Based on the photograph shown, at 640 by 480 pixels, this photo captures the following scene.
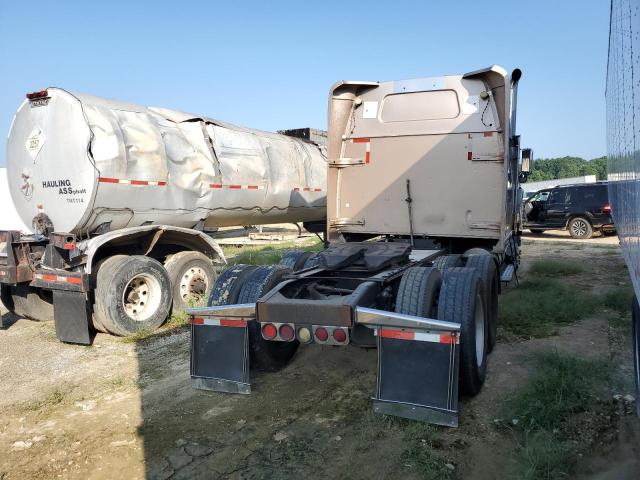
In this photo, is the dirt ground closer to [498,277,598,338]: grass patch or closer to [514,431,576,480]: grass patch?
[514,431,576,480]: grass patch

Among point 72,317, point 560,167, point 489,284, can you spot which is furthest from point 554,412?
point 560,167

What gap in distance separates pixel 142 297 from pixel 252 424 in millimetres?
3592

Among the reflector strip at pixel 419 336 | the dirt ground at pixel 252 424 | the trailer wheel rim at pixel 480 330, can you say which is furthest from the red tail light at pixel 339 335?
the trailer wheel rim at pixel 480 330

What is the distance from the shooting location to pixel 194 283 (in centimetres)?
789

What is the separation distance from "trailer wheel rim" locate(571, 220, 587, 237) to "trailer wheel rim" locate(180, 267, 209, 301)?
14.9 m

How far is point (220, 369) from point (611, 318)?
5211 millimetres

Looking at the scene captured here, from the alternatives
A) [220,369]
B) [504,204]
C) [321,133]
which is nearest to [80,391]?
[220,369]

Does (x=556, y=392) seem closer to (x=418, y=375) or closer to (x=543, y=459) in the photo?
(x=543, y=459)

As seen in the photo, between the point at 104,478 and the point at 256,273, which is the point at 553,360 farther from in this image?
the point at 104,478

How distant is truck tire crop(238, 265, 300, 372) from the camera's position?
453 centimetres

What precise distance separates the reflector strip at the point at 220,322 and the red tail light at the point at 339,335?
0.88 meters

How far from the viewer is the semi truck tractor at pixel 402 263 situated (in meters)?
3.62

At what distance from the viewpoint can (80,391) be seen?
4.83 meters

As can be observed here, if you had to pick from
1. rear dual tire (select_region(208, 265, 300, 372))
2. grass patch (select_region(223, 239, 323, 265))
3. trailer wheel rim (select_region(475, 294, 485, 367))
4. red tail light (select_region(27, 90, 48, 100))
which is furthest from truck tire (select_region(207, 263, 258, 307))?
grass patch (select_region(223, 239, 323, 265))
